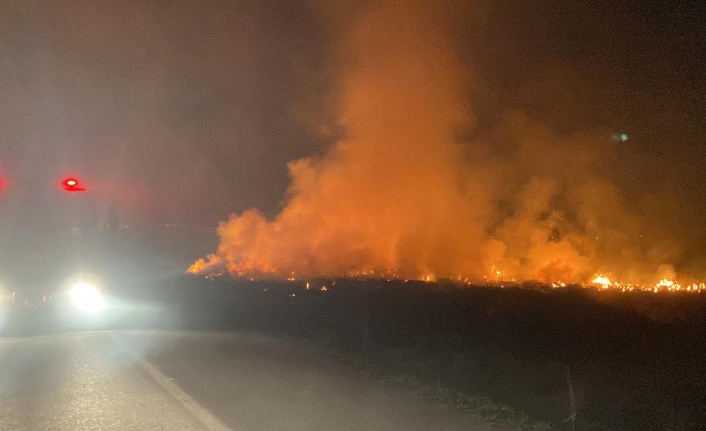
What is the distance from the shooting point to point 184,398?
7703mm

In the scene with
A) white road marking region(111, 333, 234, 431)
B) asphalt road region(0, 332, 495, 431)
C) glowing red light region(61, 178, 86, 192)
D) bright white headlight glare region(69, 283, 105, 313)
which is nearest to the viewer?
white road marking region(111, 333, 234, 431)

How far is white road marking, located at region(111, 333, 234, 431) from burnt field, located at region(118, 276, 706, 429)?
9.77ft

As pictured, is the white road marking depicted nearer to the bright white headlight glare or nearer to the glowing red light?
the glowing red light

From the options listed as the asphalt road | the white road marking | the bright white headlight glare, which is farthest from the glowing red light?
the bright white headlight glare

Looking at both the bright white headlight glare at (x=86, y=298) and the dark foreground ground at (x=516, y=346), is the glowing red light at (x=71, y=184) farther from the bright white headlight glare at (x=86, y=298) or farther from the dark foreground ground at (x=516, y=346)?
the bright white headlight glare at (x=86, y=298)

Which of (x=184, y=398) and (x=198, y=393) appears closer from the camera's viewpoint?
(x=184, y=398)

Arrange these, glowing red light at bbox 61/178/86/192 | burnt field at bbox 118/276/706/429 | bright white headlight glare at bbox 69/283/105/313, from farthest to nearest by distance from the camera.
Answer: bright white headlight glare at bbox 69/283/105/313 < glowing red light at bbox 61/178/86/192 < burnt field at bbox 118/276/706/429

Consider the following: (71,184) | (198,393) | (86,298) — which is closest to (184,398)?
(198,393)

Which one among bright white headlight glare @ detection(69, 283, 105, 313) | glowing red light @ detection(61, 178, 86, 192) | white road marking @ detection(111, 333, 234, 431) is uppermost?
glowing red light @ detection(61, 178, 86, 192)

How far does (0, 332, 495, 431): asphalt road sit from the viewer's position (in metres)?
6.72

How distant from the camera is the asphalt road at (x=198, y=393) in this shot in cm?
672

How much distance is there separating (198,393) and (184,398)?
30 centimetres

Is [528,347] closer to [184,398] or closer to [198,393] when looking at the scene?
[198,393]

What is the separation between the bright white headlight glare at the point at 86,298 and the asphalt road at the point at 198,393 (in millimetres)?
6705
